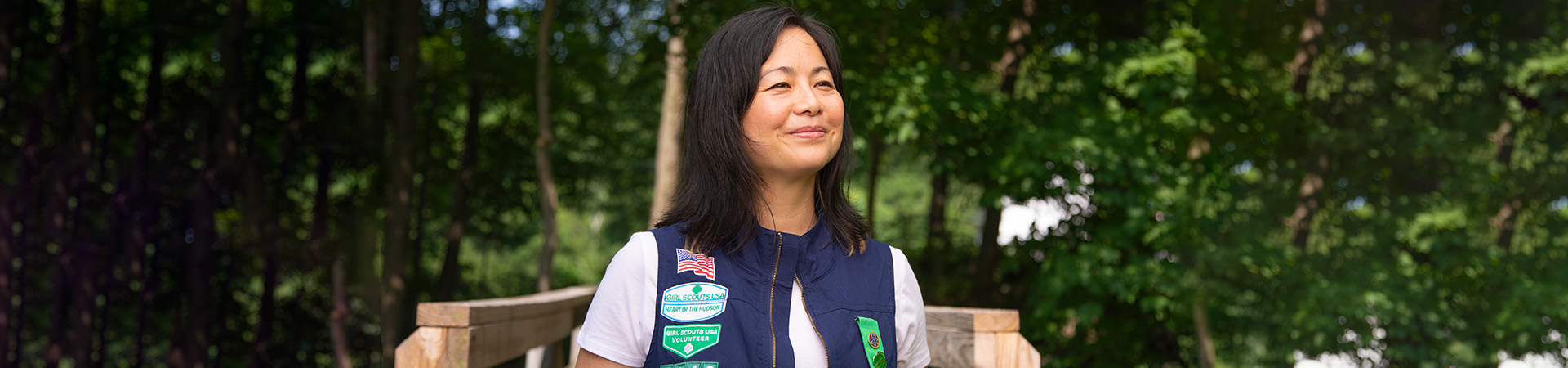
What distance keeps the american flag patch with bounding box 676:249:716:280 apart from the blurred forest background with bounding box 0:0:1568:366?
2.47 ft

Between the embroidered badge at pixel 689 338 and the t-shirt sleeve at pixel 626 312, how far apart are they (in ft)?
0.10

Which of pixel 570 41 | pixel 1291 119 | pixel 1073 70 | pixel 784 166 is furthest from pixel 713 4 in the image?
pixel 784 166

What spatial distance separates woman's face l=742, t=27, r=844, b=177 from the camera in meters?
1.50

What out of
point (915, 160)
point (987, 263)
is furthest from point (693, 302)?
point (915, 160)

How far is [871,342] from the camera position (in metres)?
1.50

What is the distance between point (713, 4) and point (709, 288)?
5.71 metres

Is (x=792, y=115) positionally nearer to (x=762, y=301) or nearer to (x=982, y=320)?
(x=762, y=301)

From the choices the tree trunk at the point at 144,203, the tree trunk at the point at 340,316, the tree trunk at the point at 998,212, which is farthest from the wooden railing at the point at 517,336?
the tree trunk at the point at 144,203

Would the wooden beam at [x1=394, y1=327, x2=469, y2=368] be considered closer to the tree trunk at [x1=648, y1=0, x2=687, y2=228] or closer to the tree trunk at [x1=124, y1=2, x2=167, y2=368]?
the tree trunk at [x1=648, y1=0, x2=687, y2=228]

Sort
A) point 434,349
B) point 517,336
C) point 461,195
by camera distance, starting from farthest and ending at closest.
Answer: point 461,195 → point 517,336 → point 434,349

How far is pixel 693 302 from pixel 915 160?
9.90 meters

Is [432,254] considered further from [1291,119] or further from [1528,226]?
[1528,226]

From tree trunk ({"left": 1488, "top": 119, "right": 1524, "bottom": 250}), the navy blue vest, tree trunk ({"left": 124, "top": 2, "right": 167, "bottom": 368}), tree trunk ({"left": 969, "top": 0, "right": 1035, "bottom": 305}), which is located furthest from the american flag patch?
tree trunk ({"left": 124, "top": 2, "right": 167, "bottom": 368})

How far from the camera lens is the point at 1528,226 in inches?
293
